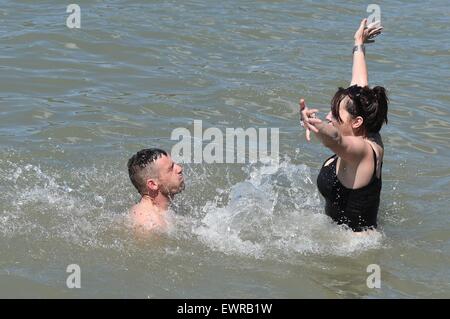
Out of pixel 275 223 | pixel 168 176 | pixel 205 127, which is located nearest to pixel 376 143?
pixel 275 223

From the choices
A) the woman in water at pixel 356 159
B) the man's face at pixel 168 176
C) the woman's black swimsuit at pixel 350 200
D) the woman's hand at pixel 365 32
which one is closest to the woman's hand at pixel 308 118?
the woman in water at pixel 356 159

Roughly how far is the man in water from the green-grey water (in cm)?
20

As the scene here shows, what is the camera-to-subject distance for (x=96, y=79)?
1076cm

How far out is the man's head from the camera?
723cm

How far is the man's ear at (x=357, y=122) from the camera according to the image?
257 inches

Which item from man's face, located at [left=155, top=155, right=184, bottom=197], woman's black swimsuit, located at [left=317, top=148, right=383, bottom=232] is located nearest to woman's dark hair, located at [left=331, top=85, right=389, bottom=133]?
woman's black swimsuit, located at [left=317, top=148, right=383, bottom=232]

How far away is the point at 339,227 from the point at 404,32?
6.67 metres

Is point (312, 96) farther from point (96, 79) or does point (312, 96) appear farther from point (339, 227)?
point (339, 227)

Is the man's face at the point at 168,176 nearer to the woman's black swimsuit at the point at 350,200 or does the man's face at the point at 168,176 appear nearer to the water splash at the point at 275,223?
the water splash at the point at 275,223

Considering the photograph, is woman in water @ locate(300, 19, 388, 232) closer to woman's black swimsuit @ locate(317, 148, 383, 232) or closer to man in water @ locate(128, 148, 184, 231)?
woman's black swimsuit @ locate(317, 148, 383, 232)

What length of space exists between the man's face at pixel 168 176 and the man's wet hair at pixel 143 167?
0.05m

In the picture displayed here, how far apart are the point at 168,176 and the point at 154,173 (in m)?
0.12

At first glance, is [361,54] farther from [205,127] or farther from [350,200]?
[205,127]
